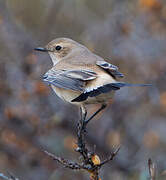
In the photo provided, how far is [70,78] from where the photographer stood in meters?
4.17

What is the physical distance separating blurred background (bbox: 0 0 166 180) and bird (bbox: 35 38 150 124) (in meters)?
1.48

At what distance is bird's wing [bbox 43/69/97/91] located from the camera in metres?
4.01

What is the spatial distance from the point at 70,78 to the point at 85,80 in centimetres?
22

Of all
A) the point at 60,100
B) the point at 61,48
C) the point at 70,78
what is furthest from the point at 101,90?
the point at 60,100

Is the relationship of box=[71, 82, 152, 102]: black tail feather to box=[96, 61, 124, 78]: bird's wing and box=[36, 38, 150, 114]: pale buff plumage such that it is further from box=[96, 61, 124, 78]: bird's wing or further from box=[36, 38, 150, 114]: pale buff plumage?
box=[96, 61, 124, 78]: bird's wing

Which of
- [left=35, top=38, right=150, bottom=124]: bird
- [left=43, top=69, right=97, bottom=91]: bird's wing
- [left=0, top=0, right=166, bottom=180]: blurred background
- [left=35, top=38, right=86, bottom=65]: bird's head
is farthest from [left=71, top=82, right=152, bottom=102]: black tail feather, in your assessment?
[left=0, top=0, right=166, bottom=180]: blurred background

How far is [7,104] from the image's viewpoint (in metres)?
6.28

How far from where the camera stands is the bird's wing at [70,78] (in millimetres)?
4012

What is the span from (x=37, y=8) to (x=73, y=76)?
3.83m

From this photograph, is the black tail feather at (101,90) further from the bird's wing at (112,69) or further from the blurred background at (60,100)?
the blurred background at (60,100)

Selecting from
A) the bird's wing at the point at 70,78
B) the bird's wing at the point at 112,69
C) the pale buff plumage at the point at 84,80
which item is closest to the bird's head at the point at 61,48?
the pale buff plumage at the point at 84,80

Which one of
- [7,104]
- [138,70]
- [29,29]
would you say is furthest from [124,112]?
[29,29]

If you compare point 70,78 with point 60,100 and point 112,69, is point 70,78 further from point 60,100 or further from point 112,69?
point 60,100

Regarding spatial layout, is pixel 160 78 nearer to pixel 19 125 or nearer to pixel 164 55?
pixel 164 55
